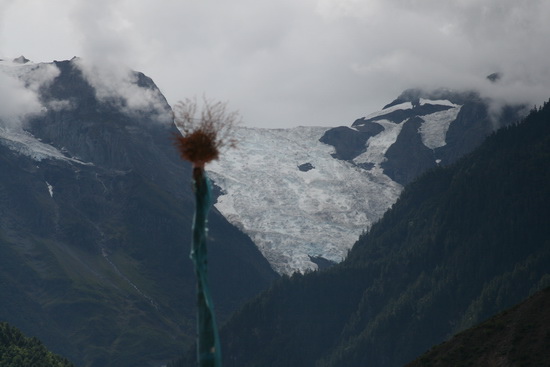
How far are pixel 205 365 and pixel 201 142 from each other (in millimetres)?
4848

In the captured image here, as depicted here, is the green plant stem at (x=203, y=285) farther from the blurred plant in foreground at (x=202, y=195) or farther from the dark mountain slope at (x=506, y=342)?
the dark mountain slope at (x=506, y=342)

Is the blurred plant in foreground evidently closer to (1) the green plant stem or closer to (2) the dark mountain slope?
(1) the green plant stem

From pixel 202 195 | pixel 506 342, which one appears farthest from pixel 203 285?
pixel 506 342

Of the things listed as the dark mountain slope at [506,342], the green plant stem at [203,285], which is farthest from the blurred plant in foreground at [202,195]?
the dark mountain slope at [506,342]

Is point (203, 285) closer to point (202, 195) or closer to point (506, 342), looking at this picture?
point (202, 195)

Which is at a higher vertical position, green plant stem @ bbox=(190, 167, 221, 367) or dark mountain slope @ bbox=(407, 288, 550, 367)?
dark mountain slope @ bbox=(407, 288, 550, 367)

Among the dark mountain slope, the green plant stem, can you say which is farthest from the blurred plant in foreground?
the dark mountain slope

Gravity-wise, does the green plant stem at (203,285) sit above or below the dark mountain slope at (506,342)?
below

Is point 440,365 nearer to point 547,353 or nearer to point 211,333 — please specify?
point 547,353

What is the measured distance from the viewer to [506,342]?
549ft

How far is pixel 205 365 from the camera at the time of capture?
22.0m

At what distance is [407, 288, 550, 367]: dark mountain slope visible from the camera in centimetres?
16162

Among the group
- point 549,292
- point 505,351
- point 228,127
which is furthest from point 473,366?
point 228,127

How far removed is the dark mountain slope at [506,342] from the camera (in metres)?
162
